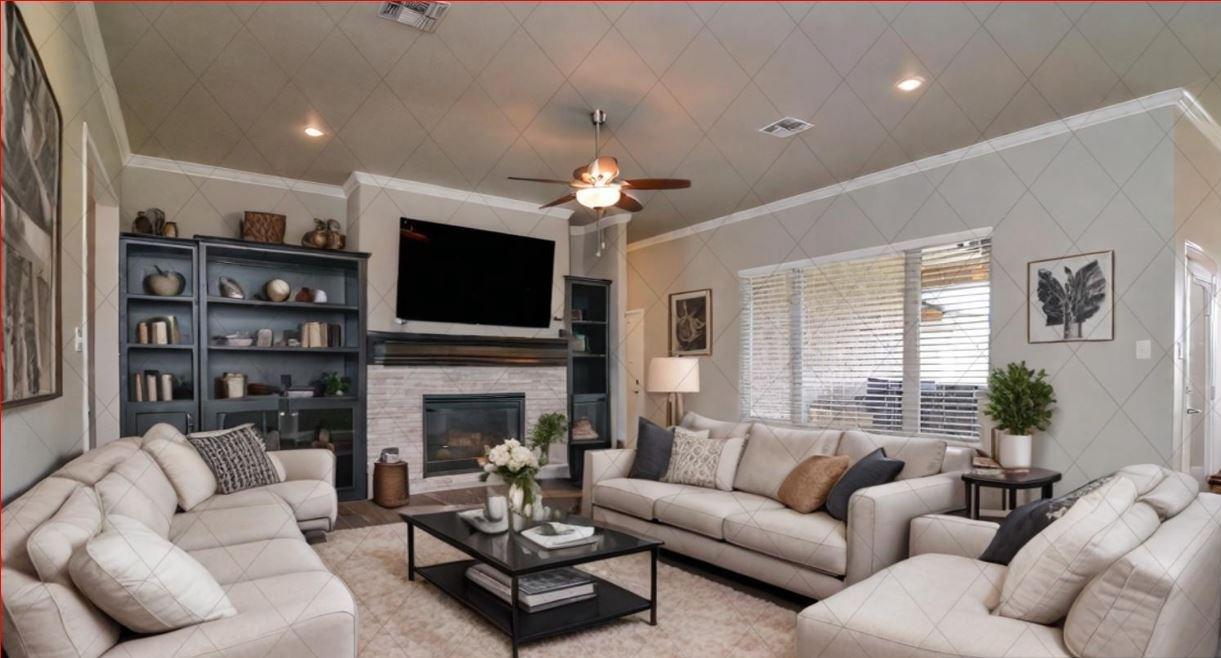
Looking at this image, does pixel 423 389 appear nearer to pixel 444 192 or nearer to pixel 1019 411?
pixel 444 192

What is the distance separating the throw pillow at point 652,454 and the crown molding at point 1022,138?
2512 mm

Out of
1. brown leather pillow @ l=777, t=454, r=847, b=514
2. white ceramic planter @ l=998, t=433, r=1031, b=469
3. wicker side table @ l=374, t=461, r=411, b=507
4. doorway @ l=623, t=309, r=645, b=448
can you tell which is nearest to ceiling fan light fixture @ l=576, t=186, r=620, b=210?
brown leather pillow @ l=777, t=454, r=847, b=514

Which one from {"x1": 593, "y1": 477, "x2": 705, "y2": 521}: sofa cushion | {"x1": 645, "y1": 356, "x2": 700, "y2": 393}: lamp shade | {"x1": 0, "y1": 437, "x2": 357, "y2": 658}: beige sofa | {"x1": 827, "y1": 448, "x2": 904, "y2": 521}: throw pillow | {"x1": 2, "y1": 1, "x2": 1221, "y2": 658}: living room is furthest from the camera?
{"x1": 645, "y1": 356, "x2": 700, "y2": 393}: lamp shade

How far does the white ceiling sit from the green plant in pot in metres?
1.58

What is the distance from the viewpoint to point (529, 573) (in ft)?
8.63

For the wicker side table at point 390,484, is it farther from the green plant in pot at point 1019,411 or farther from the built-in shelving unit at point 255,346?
the green plant in pot at point 1019,411

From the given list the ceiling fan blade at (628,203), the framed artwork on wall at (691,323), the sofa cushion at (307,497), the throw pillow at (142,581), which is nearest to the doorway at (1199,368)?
the ceiling fan blade at (628,203)

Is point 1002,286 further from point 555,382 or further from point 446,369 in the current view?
point 446,369

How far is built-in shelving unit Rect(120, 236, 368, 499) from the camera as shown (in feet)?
16.4

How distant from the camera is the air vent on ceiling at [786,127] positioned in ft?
13.9

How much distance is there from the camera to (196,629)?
1784 mm

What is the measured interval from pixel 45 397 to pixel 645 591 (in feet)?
8.27

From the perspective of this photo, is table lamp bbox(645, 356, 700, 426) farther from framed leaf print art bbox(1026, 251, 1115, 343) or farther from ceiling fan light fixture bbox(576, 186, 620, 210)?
framed leaf print art bbox(1026, 251, 1115, 343)

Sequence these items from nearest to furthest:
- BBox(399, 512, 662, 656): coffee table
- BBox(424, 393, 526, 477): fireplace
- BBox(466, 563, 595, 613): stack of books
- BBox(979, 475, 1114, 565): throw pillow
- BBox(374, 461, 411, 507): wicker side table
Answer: BBox(979, 475, 1114, 565): throw pillow < BBox(399, 512, 662, 656): coffee table < BBox(466, 563, 595, 613): stack of books < BBox(374, 461, 411, 507): wicker side table < BBox(424, 393, 526, 477): fireplace
